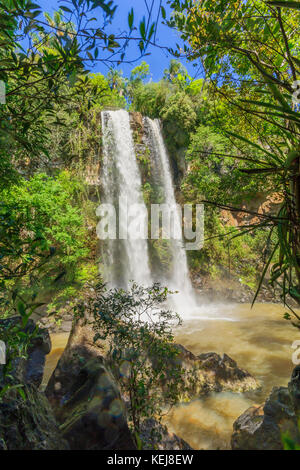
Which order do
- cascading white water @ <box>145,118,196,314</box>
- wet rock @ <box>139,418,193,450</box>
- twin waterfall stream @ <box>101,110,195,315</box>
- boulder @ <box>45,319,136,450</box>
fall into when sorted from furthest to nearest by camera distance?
1. twin waterfall stream @ <box>101,110,195,315</box>
2. cascading white water @ <box>145,118,196,314</box>
3. wet rock @ <box>139,418,193,450</box>
4. boulder @ <box>45,319,136,450</box>

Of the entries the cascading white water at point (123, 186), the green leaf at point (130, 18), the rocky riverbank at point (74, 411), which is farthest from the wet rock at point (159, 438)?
the cascading white water at point (123, 186)

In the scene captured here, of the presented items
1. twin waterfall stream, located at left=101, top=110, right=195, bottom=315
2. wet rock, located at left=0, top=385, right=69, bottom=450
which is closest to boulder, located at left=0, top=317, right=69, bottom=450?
wet rock, located at left=0, top=385, right=69, bottom=450

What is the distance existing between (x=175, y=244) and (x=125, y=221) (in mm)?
2908

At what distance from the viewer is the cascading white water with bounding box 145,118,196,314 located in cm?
1142

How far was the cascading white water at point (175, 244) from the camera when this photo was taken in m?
11.4

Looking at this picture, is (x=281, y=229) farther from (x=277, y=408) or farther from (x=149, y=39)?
(x=277, y=408)

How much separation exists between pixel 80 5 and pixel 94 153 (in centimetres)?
1122

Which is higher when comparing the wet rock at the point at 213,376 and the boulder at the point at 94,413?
the boulder at the point at 94,413

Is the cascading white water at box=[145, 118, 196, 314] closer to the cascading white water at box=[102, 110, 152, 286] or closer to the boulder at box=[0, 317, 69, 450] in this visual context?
the cascading white water at box=[102, 110, 152, 286]

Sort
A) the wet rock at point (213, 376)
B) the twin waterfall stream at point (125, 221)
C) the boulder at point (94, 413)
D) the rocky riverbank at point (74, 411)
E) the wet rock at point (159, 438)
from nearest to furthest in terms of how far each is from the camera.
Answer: the rocky riverbank at point (74, 411)
the boulder at point (94, 413)
the wet rock at point (159, 438)
the wet rock at point (213, 376)
the twin waterfall stream at point (125, 221)

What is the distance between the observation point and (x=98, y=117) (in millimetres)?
12234

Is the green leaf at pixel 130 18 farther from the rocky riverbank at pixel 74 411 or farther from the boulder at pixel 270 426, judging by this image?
Answer: the boulder at pixel 270 426

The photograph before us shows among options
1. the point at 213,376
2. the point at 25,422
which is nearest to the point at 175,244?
the point at 213,376
